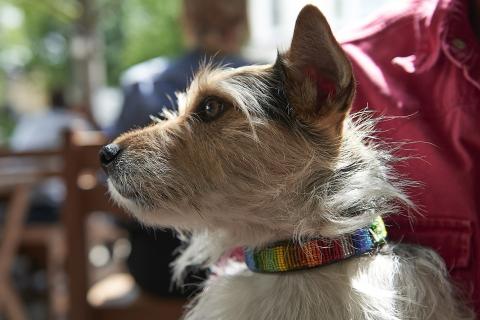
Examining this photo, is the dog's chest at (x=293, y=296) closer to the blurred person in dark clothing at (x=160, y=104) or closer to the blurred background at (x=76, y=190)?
the blurred background at (x=76, y=190)

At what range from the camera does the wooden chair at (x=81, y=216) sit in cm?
199

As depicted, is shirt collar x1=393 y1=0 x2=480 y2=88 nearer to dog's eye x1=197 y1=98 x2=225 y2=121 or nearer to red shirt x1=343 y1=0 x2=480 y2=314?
red shirt x1=343 y1=0 x2=480 y2=314

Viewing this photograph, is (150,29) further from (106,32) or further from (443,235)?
(443,235)

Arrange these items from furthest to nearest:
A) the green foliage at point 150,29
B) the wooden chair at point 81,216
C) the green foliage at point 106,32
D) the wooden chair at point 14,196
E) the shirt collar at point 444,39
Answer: the green foliage at point 150,29 → the green foliage at point 106,32 → the wooden chair at point 14,196 → the wooden chair at point 81,216 → the shirt collar at point 444,39

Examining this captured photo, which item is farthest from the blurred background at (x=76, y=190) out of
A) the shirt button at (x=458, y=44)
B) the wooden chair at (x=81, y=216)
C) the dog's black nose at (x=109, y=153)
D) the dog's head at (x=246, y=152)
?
the dog's black nose at (x=109, y=153)

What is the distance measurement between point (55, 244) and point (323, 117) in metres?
3.11

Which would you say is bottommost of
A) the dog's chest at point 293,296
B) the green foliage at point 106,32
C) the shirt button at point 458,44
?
the green foliage at point 106,32

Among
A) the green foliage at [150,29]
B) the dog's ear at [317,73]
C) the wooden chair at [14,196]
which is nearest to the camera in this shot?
the dog's ear at [317,73]

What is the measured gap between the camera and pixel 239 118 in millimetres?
1206

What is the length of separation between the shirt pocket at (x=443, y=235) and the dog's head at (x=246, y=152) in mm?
242

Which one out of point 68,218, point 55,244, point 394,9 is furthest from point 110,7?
point 394,9

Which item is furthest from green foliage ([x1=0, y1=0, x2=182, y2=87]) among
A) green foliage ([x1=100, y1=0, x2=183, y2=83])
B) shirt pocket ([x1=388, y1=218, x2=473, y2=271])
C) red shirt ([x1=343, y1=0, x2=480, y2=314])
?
shirt pocket ([x1=388, y1=218, x2=473, y2=271])

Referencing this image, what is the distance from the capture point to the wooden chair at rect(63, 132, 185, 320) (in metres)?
1.99

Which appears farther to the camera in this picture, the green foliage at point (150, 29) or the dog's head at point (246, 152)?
the green foliage at point (150, 29)
